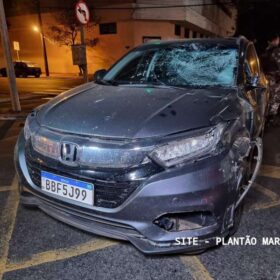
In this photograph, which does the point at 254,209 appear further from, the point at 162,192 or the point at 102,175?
the point at 102,175

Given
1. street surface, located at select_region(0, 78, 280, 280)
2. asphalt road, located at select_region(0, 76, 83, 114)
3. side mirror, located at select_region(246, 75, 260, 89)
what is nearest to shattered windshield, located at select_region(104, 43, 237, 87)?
side mirror, located at select_region(246, 75, 260, 89)

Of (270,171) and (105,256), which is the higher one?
(105,256)

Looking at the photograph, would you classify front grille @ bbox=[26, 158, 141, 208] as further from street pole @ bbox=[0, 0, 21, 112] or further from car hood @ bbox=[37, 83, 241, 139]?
street pole @ bbox=[0, 0, 21, 112]

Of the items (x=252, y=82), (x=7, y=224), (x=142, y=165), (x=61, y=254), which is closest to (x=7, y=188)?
(x=7, y=224)

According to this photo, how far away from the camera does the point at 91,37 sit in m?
27.3

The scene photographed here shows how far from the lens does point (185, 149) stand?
201 centimetres

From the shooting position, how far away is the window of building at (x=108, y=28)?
26109 mm

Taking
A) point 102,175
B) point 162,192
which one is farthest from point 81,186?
point 162,192

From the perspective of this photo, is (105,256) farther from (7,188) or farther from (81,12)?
(81,12)

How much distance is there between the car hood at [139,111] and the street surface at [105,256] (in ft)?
3.07

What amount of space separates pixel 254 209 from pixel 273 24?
31179mm

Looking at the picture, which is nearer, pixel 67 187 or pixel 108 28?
pixel 67 187

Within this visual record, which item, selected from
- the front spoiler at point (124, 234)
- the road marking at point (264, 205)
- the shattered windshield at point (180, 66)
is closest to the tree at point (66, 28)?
the shattered windshield at point (180, 66)

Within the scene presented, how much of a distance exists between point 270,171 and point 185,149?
237 cm
